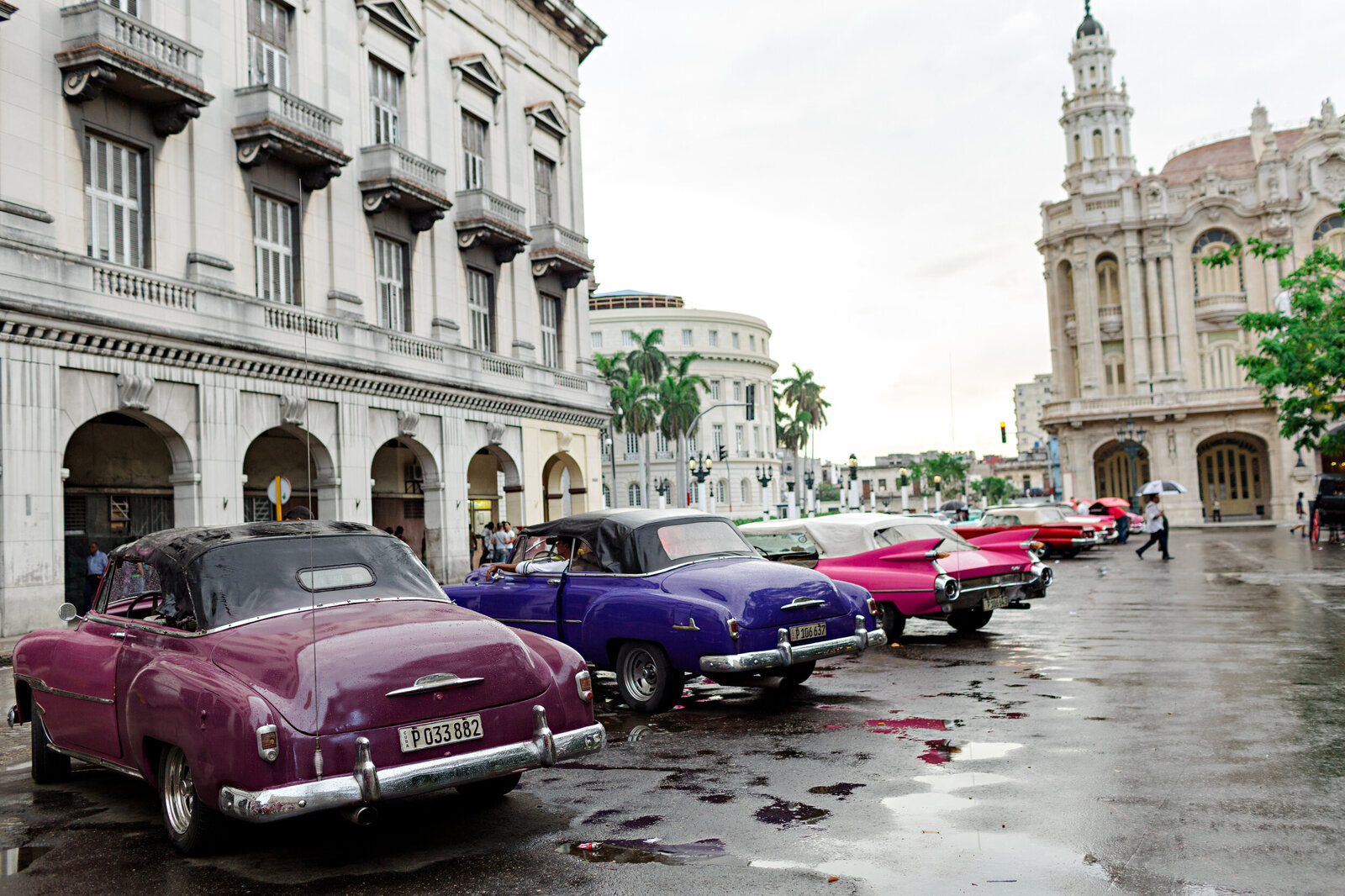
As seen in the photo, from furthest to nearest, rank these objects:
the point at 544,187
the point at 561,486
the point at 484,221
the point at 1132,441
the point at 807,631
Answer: the point at 1132,441
the point at 561,486
the point at 544,187
the point at 484,221
the point at 807,631

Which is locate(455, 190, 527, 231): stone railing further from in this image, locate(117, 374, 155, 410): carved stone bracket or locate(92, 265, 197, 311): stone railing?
locate(117, 374, 155, 410): carved stone bracket

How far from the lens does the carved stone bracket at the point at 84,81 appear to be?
56.4ft

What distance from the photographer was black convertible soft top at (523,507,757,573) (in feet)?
29.0

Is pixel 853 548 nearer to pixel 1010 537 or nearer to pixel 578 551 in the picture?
pixel 578 551

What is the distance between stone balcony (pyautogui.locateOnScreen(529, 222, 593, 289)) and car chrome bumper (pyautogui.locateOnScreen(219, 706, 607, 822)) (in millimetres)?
27743

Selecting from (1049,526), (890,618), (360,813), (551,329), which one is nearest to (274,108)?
(551,329)

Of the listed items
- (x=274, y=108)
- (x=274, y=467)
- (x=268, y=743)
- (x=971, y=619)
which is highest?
(x=274, y=108)

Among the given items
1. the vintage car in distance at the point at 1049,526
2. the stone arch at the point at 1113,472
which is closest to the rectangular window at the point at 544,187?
the vintage car in distance at the point at 1049,526

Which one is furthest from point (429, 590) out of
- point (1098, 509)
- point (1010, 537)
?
point (1098, 509)

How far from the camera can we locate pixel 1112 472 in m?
68.1

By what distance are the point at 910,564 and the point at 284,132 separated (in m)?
15.8

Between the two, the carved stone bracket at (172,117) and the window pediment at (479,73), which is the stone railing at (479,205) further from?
the carved stone bracket at (172,117)

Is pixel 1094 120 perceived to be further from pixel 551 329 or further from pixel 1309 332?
pixel 551 329

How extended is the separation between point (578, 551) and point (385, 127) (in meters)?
20.1
